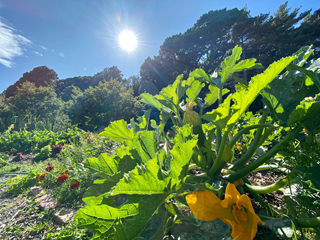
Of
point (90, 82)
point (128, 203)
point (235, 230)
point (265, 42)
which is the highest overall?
point (90, 82)

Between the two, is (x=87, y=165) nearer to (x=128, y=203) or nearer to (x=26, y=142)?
(x=128, y=203)

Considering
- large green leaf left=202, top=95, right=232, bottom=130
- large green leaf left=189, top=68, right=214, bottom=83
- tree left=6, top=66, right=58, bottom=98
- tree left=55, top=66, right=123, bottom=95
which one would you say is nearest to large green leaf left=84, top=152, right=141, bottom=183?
large green leaf left=202, top=95, right=232, bottom=130

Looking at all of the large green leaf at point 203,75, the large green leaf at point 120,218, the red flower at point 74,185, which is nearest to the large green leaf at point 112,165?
the large green leaf at point 120,218

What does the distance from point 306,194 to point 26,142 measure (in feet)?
27.2

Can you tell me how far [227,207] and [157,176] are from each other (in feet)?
1.15

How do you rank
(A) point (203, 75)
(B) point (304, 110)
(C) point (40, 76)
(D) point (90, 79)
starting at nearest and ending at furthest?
1. (B) point (304, 110)
2. (A) point (203, 75)
3. (D) point (90, 79)
4. (C) point (40, 76)

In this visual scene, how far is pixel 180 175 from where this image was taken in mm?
599

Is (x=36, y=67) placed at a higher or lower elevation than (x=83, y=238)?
higher

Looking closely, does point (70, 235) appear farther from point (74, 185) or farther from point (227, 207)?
point (227, 207)

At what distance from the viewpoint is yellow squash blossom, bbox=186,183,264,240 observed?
62 cm

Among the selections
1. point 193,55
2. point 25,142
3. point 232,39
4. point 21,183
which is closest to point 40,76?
point 193,55

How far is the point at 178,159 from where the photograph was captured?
559mm

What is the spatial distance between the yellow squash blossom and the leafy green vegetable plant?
0.05 metres

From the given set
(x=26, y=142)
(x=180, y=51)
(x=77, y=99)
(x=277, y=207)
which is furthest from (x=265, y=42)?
(x=77, y=99)
